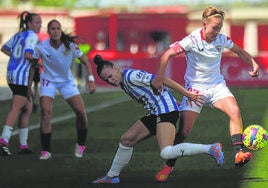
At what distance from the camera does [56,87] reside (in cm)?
1125

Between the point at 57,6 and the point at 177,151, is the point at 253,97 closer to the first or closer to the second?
the point at 177,151

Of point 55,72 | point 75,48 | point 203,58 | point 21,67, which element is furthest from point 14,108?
point 203,58

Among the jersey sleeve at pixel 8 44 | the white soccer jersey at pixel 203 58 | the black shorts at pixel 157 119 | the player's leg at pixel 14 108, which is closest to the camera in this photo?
the black shorts at pixel 157 119

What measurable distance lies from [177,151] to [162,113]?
0.43 m

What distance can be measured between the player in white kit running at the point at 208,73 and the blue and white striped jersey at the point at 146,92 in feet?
1.72

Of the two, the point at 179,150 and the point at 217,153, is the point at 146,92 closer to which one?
the point at 179,150

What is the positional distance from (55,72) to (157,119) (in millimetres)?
2818

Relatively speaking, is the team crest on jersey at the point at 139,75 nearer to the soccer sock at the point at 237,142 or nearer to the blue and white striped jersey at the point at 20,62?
the soccer sock at the point at 237,142

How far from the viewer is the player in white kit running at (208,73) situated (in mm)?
9211

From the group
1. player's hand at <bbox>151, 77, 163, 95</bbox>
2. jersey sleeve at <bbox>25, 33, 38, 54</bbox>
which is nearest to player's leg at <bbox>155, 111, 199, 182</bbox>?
player's hand at <bbox>151, 77, 163, 95</bbox>

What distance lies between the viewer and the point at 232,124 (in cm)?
960

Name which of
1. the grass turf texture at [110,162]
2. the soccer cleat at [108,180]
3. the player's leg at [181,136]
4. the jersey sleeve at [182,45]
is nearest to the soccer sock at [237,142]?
the grass turf texture at [110,162]

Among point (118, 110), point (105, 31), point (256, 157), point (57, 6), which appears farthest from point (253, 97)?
point (57, 6)

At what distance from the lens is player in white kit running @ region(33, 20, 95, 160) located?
36.3 ft
